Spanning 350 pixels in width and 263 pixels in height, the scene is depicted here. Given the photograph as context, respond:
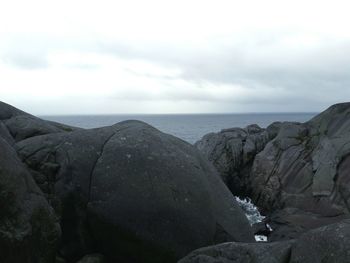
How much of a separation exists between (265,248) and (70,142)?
632 centimetres

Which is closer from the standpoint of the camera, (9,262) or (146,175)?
(9,262)

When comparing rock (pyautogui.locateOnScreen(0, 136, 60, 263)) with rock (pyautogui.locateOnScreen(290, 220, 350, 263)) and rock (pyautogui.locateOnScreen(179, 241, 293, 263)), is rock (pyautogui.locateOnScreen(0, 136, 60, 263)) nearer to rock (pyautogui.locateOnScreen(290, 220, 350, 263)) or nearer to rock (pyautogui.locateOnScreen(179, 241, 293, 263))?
rock (pyautogui.locateOnScreen(179, 241, 293, 263))

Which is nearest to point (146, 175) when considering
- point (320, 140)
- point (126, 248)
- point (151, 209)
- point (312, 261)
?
point (151, 209)

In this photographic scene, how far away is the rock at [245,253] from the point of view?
7.24 metres

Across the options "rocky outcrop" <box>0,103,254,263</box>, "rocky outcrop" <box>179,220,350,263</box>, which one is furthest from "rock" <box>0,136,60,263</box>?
"rocky outcrop" <box>179,220,350,263</box>

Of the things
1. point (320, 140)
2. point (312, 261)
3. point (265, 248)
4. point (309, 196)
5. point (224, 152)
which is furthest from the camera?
point (224, 152)

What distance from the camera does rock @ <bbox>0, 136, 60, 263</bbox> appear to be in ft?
26.7

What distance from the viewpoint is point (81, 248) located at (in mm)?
11039

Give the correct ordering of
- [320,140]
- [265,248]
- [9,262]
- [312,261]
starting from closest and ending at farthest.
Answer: [312,261] < [265,248] < [9,262] < [320,140]

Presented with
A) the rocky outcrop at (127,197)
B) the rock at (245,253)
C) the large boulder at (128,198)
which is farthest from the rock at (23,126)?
the rock at (245,253)

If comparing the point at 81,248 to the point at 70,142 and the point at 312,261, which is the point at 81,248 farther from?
the point at 312,261

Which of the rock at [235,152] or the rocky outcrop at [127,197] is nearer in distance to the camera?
the rocky outcrop at [127,197]

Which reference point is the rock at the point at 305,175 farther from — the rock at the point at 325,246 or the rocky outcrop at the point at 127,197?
the rock at the point at 325,246

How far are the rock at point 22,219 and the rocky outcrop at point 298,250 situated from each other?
303cm
